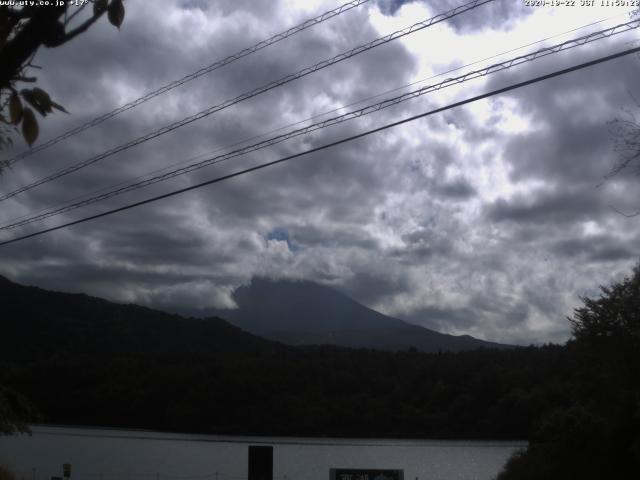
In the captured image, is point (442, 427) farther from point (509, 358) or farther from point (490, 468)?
point (490, 468)

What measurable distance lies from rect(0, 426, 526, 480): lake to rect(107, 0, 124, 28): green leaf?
1954 inches

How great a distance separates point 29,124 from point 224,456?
64.5m

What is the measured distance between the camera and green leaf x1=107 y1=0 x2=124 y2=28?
3.45 m

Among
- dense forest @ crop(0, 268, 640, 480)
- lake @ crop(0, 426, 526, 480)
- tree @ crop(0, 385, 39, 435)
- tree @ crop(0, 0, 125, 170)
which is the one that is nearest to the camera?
tree @ crop(0, 0, 125, 170)

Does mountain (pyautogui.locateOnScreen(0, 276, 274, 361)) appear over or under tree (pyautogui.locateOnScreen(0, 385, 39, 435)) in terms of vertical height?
over

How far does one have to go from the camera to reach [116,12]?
3.48m

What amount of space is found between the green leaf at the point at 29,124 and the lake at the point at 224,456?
163 feet

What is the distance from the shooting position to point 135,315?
333 ft

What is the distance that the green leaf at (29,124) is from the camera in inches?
127

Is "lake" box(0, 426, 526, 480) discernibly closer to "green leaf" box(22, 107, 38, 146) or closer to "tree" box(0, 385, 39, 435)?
"tree" box(0, 385, 39, 435)

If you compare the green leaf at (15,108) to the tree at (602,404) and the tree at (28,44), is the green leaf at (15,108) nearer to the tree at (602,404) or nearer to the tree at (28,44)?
the tree at (28,44)

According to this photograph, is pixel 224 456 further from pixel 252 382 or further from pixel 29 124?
pixel 29 124

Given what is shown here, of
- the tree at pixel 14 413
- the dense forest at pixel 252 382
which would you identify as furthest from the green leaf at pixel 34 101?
the dense forest at pixel 252 382

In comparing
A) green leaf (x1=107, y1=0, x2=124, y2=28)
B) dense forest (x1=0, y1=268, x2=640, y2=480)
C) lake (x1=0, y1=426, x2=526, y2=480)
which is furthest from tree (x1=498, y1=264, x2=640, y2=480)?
dense forest (x1=0, y1=268, x2=640, y2=480)
